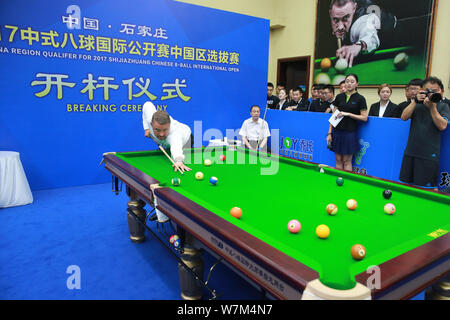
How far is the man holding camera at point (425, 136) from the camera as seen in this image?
2.90m

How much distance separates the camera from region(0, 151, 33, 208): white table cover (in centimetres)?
342

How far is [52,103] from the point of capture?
403 cm

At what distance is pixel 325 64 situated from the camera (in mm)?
7191

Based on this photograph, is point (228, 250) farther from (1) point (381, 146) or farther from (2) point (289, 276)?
(1) point (381, 146)

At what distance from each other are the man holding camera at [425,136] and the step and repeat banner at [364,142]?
16.6 inches

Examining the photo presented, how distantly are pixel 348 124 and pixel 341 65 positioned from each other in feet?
11.0

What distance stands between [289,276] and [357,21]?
685cm

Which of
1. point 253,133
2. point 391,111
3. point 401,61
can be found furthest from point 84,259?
point 401,61

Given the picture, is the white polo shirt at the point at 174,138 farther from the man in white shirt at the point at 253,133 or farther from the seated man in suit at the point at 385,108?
the seated man in suit at the point at 385,108

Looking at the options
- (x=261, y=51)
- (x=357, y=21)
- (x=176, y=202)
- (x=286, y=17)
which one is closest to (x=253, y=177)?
(x=176, y=202)

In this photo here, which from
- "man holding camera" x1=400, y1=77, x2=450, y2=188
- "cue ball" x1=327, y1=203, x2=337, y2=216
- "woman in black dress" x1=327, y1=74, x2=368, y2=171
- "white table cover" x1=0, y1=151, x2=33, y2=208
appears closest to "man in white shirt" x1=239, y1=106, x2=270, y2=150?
"woman in black dress" x1=327, y1=74, x2=368, y2=171

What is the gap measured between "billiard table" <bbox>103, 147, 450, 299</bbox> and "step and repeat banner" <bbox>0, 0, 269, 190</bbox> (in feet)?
7.10

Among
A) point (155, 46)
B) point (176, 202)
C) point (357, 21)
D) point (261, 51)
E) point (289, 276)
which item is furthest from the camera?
point (357, 21)

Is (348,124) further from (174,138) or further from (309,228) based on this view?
(309,228)
